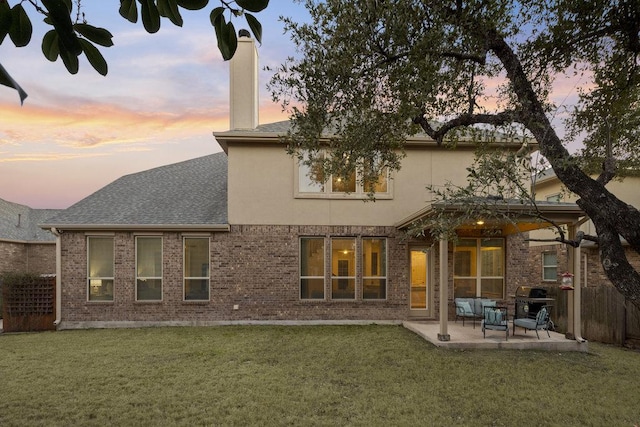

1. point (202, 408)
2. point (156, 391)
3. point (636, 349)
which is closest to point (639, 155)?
point (636, 349)

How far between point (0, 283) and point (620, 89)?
16.2m

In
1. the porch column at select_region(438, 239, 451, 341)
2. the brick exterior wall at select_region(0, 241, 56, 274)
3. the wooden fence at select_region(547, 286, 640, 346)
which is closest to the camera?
the porch column at select_region(438, 239, 451, 341)

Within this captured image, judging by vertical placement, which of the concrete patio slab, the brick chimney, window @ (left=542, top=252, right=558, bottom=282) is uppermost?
the brick chimney

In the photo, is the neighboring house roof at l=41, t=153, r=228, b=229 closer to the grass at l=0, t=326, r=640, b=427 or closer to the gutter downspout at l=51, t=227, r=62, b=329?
the gutter downspout at l=51, t=227, r=62, b=329

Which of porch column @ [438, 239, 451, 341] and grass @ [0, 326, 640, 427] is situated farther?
porch column @ [438, 239, 451, 341]

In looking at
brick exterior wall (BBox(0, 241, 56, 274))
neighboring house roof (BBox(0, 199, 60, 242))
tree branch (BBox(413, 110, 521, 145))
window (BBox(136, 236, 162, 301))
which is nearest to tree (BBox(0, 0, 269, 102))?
tree branch (BBox(413, 110, 521, 145))

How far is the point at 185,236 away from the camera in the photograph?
11805 mm

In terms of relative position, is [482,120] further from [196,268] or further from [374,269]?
[196,268]

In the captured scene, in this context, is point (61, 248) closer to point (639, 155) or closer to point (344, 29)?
point (344, 29)

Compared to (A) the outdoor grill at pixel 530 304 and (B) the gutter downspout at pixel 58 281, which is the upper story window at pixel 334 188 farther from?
(B) the gutter downspout at pixel 58 281

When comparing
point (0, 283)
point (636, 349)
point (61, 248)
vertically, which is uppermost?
point (61, 248)

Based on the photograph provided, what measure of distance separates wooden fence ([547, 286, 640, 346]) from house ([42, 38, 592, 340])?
5.85ft

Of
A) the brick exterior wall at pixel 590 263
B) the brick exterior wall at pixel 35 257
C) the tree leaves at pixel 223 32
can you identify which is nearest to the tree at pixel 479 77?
the tree leaves at pixel 223 32

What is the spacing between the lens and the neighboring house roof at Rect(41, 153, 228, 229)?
455 inches
